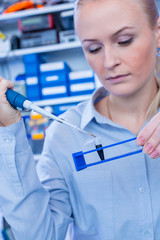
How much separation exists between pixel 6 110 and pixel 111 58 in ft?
0.98

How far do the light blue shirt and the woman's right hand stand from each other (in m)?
0.02

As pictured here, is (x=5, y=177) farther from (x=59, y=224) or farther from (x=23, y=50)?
(x=23, y=50)

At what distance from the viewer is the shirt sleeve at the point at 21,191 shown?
0.62 m

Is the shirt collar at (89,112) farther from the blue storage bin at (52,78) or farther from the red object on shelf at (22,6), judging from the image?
the red object on shelf at (22,6)

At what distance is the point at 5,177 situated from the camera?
0.63 metres

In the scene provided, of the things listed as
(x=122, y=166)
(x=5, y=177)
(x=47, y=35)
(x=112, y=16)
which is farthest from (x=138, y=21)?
(x=47, y=35)

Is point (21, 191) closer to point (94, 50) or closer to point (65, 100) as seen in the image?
point (94, 50)

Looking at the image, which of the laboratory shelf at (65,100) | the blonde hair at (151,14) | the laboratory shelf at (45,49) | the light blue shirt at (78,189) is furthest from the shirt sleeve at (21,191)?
the laboratory shelf at (45,49)

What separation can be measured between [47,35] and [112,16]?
56.6 inches

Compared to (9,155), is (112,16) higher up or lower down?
higher up

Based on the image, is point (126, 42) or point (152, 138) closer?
point (152, 138)

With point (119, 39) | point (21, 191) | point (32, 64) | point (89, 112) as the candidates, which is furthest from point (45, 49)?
point (21, 191)

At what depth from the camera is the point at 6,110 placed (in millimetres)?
610

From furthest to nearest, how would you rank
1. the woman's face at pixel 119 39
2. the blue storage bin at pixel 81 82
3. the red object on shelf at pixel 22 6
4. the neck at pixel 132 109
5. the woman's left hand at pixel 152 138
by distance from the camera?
the red object on shelf at pixel 22 6 < the blue storage bin at pixel 81 82 < the neck at pixel 132 109 < the woman's face at pixel 119 39 < the woman's left hand at pixel 152 138
